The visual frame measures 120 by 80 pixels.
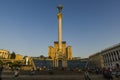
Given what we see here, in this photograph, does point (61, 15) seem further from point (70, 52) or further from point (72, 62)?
point (70, 52)

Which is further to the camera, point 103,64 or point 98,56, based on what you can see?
point 98,56

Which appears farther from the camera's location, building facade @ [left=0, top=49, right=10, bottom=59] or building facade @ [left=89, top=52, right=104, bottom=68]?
building facade @ [left=0, top=49, right=10, bottom=59]

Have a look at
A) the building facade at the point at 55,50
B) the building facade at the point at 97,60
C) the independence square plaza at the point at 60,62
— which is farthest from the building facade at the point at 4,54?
the building facade at the point at 97,60

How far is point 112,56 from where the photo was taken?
9794 cm

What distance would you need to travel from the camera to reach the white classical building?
298ft

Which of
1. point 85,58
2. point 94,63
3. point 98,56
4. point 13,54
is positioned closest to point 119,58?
point 98,56

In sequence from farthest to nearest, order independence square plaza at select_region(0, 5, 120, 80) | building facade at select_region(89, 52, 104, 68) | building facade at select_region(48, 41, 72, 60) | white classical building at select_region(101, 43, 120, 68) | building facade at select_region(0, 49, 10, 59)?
building facade at select_region(48, 41, 72, 60), building facade at select_region(0, 49, 10, 59), building facade at select_region(89, 52, 104, 68), white classical building at select_region(101, 43, 120, 68), independence square plaza at select_region(0, 5, 120, 80)

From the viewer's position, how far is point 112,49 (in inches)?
3789

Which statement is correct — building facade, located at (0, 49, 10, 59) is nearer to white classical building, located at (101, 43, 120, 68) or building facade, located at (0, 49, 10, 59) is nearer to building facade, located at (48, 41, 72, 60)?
building facade, located at (48, 41, 72, 60)

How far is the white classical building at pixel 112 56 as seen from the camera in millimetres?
90738

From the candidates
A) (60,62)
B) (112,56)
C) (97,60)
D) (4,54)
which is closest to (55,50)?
(97,60)

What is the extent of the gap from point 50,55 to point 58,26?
85234 millimetres

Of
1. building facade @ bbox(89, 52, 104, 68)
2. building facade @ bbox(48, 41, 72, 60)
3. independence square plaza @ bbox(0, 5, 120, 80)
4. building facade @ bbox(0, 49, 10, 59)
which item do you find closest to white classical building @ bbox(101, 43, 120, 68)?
independence square plaza @ bbox(0, 5, 120, 80)

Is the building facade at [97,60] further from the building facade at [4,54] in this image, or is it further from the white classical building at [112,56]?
the building facade at [4,54]
